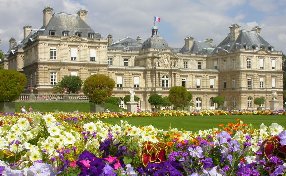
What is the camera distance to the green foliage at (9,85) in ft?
112

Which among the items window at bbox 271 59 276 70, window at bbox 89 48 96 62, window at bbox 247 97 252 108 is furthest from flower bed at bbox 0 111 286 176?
window at bbox 271 59 276 70

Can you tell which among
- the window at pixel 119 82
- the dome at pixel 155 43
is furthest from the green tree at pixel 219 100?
the window at pixel 119 82

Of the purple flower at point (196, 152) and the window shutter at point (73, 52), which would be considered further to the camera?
the window shutter at point (73, 52)

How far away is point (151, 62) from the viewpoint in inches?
2406

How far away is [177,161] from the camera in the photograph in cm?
540

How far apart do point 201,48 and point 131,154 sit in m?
67.5

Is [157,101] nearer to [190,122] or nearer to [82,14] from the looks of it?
[82,14]

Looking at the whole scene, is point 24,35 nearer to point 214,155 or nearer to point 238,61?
point 238,61

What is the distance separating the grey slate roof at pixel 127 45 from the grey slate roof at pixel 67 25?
419 inches

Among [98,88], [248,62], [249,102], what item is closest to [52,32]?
[98,88]

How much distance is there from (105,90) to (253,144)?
30.9 meters

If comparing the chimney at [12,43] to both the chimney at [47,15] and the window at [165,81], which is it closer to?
the chimney at [47,15]

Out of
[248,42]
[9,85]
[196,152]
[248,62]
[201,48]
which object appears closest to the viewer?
[196,152]

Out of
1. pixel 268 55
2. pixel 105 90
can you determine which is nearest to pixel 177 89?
pixel 105 90
